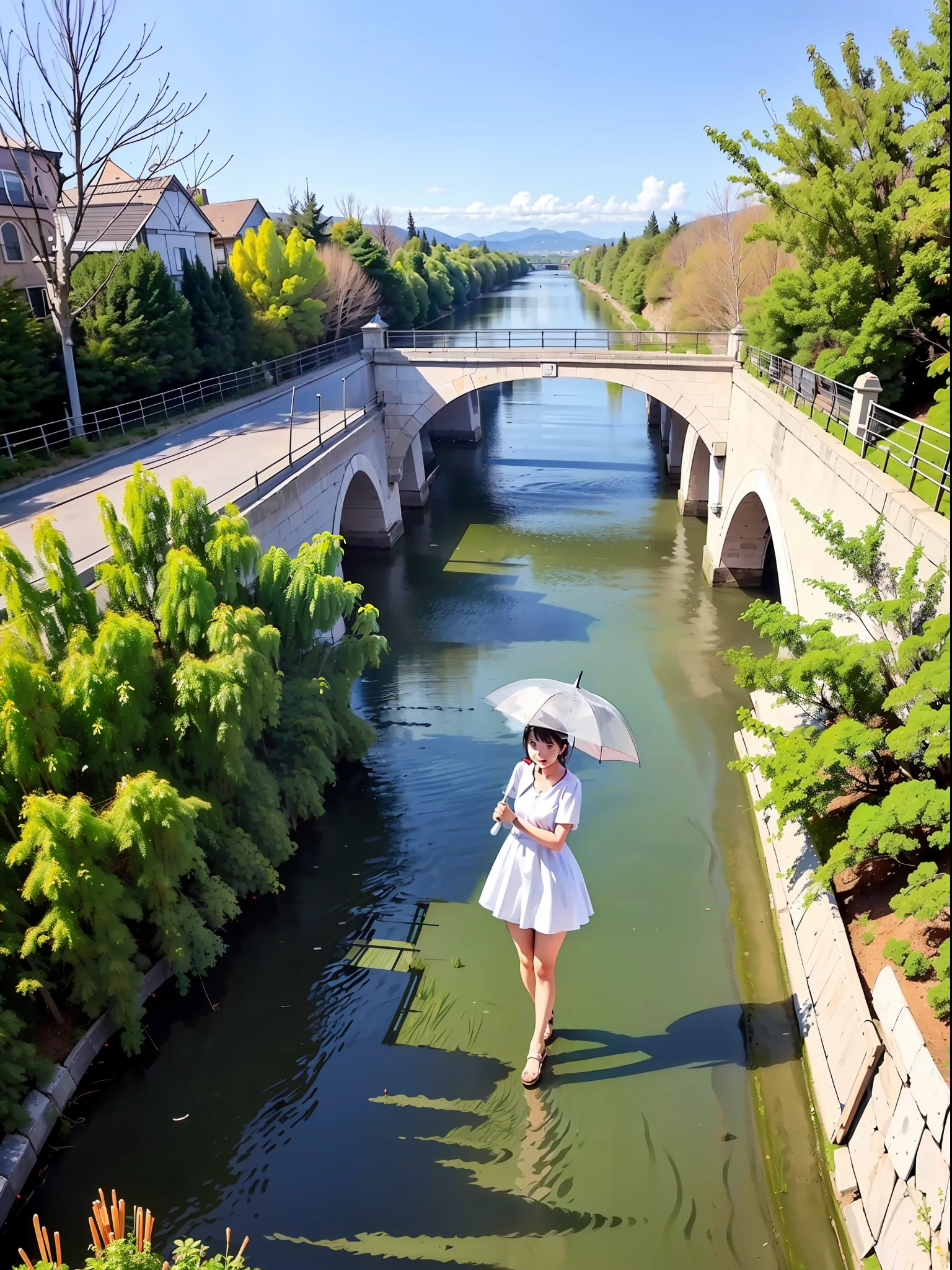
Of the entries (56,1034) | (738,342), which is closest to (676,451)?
(738,342)

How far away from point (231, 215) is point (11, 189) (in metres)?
21.5

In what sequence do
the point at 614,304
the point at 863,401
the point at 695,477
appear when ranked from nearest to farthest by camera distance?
the point at 863,401 < the point at 695,477 < the point at 614,304

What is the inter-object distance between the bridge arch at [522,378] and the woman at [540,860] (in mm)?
19636

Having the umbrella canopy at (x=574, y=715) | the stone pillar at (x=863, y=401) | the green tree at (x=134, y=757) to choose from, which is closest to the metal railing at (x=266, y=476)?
the green tree at (x=134, y=757)

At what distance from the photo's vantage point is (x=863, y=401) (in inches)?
479

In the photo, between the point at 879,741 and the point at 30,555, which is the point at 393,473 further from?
the point at 879,741

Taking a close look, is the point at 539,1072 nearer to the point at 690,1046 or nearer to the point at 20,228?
the point at 690,1046

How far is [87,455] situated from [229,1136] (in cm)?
1557

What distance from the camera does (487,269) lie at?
101 meters

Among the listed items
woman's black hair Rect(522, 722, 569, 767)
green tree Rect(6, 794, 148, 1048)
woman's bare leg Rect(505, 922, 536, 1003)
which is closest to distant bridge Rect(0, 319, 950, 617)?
woman's black hair Rect(522, 722, 569, 767)

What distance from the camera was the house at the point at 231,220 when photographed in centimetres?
4316

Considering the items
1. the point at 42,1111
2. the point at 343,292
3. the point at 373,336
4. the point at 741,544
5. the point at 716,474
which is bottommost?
the point at 42,1111

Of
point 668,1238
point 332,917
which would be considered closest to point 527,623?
point 332,917

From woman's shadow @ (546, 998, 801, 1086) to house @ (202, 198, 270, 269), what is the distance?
141 ft
